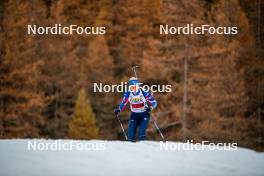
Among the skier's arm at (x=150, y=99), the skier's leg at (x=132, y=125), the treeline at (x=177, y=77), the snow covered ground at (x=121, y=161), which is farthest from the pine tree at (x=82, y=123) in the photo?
the snow covered ground at (x=121, y=161)

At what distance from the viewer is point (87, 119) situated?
104ft

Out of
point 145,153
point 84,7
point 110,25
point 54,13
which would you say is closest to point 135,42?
point 110,25

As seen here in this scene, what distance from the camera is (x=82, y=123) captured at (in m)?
31.5

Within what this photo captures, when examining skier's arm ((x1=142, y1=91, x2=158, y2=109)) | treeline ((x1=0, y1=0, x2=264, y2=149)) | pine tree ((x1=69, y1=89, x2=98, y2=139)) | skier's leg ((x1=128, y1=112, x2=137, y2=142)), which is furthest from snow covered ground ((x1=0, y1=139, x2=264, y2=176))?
pine tree ((x1=69, y1=89, x2=98, y2=139))

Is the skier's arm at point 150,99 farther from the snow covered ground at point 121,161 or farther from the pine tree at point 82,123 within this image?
the pine tree at point 82,123

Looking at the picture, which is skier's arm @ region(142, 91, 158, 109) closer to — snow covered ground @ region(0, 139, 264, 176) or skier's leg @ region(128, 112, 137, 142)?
skier's leg @ region(128, 112, 137, 142)

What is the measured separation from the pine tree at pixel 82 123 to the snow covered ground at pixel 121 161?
70.1 feet

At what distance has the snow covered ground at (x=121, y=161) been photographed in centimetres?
812

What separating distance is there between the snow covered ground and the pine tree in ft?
70.1

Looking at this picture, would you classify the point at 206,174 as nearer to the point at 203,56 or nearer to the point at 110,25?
the point at 203,56

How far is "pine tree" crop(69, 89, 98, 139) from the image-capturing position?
31359 millimetres

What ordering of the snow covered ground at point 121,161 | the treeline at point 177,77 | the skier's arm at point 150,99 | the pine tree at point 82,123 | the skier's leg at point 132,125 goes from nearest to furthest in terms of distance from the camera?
the snow covered ground at point 121,161, the skier's arm at point 150,99, the skier's leg at point 132,125, the treeline at point 177,77, the pine tree at point 82,123

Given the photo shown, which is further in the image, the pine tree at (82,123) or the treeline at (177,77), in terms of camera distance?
the pine tree at (82,123)

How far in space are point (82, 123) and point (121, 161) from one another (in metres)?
23.0
